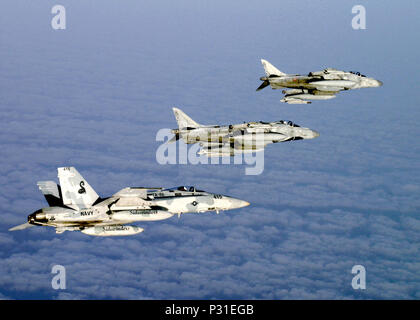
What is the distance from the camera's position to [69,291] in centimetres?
19688

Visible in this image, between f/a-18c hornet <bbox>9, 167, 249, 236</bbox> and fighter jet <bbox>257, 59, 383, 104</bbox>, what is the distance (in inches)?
1086

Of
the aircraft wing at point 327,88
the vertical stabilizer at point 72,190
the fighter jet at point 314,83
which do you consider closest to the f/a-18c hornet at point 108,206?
the vertical stabilizer at point 72,190

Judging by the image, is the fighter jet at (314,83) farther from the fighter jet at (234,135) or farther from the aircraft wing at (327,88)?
the fighter jet at (234,135)

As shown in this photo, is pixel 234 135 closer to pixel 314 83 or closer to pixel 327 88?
pixel 314 83

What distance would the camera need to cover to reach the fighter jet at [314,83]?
329 ft

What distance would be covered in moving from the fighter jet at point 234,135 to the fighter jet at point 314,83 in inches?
313

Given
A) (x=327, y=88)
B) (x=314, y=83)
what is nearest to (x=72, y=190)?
(x=314, y=83)

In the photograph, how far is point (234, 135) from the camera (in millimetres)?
90750

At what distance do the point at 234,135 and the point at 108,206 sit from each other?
2114cm
